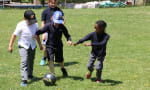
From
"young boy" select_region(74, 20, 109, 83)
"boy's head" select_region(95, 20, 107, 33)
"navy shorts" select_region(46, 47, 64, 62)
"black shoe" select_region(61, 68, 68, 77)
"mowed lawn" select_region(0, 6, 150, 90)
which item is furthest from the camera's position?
"black shoe" select_region(61, 68, 68, 77)

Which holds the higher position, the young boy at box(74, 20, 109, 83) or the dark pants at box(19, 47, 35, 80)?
the young boy at box(74, 20, 109, 83)

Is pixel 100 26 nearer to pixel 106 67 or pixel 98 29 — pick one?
pixel 98 29

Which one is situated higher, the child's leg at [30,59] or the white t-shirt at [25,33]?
the white t-shirt at [25,33]

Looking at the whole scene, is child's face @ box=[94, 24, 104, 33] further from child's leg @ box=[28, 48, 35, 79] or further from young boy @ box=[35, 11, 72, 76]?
child's leg @ box=[28, 48, 35, 79]

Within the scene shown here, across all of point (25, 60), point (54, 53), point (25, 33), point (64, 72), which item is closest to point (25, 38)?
point (25, 33)

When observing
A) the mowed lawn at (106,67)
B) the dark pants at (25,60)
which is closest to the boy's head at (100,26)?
the mowed lawn at (106,67)

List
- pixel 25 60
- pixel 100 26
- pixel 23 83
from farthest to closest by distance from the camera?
pixel 23 83 < pixel 25 60 < pixel 100 26

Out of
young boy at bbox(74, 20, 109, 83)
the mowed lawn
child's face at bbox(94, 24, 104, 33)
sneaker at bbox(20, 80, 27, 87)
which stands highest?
child's face at bbox(94, 24, 104, 33)

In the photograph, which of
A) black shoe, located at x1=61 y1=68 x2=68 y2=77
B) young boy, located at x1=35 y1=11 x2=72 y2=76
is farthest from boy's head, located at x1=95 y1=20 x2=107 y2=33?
black shoe, located at x1=61 y1=68 x2=68 y2=77

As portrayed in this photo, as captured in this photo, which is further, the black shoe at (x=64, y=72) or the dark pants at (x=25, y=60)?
the black shoe at (x=64, y=72)

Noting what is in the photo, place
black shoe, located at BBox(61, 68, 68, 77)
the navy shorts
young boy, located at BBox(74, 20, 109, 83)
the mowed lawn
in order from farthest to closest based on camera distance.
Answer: black shoe, located at BBox(61, 68, 68, 77), the navy shorts, the mowed lawn, young boy, located at BBox(74, 20, 109, 83)

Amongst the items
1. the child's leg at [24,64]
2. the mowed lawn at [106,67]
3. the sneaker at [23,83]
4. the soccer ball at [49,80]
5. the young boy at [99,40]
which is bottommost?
the mowed lawn at [106,67]

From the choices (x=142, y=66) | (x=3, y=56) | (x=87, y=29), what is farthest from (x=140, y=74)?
(x=87, y=29)

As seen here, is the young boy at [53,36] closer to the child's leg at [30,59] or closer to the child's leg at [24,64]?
the child's leg at [30,59]
